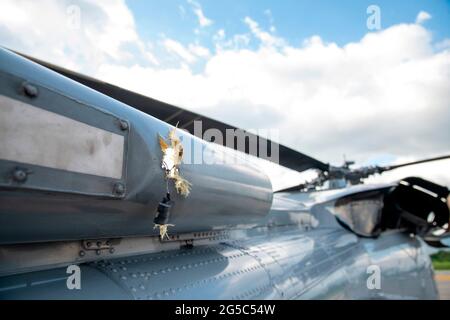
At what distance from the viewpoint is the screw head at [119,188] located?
1553 mm

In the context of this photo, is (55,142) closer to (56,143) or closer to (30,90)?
(56,143)

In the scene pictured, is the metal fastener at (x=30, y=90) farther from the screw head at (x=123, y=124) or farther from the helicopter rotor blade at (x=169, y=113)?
the helicopter rotor blade at (x=169, y=113)

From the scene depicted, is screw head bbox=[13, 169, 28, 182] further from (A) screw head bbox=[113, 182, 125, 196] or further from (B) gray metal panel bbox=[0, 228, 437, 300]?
(B) gray metal panel bbox=[0, 228, 437, 300]

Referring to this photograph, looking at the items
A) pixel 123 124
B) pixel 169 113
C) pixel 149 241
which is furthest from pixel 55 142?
pixel 169 113

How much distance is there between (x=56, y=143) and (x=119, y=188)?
383 millimetres

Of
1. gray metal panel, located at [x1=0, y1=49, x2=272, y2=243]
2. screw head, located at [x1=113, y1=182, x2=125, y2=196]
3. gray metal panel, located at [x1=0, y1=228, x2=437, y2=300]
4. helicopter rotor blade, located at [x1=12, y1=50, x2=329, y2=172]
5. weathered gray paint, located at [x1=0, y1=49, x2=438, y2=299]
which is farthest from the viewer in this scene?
helicopter rotor blade, located at [x1=12, y1=50, x2=329, y2=172]

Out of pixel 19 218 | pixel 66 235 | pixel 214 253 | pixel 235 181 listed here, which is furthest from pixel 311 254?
pixel 19 218

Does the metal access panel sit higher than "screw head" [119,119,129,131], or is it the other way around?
"screw head" [119,119,129,131]

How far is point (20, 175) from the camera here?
1.17 metres

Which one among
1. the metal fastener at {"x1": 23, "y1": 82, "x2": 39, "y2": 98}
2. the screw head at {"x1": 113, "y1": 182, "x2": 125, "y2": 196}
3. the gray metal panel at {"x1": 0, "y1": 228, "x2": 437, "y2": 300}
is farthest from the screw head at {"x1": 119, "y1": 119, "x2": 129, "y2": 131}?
the gray metal panel at {"x1": 0, "y1": 228, "x2": 437, "y2": 300}

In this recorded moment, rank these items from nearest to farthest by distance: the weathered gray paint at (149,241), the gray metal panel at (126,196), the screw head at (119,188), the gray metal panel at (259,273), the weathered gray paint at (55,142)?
1. the weathered gray paint at (55,142)
2. the gray metal panel at (126,196)
3. the weathered gray paint at (149,241)
4. the screw head at (119,188)
5. the gray metal panel at (259,273)

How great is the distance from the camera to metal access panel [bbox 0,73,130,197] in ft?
3.79

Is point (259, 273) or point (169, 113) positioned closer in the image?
point (259, 273)

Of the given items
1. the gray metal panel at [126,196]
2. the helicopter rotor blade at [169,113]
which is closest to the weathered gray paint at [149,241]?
the gray metal panel at [126,196]
